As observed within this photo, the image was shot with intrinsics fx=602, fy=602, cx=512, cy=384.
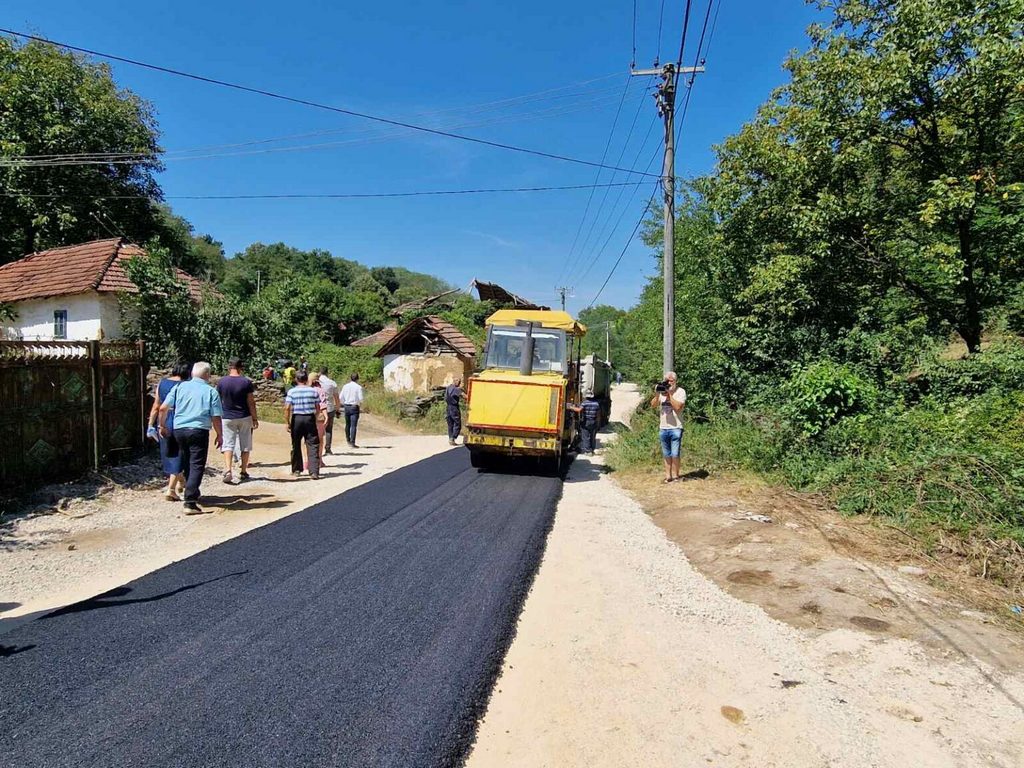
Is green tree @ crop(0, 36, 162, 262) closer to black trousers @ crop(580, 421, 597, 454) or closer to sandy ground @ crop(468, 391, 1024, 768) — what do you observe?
black trousers @ crop(580, 421, 597, 454)

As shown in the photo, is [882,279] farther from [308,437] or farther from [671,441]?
[308,437]

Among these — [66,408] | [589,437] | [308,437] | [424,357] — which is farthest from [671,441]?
[424,357]

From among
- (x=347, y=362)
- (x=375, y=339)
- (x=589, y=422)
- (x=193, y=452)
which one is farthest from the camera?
(x=375, y=339)

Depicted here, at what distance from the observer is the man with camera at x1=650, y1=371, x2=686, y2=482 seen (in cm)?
948

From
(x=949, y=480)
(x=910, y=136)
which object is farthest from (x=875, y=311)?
(x=949, y=480)

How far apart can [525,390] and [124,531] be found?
5.75 m

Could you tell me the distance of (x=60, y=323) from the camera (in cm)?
1755

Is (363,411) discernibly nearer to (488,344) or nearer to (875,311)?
(488,344)

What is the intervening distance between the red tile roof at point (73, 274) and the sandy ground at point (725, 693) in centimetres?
1532

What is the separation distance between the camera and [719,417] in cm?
1234

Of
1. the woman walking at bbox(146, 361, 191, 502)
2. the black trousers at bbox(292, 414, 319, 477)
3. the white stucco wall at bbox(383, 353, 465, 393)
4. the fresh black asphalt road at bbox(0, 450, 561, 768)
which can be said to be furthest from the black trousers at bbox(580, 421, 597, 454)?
the white stucco wall at bbox(383, 353, 465, 393)

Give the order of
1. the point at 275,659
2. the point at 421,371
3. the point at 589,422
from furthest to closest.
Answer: the point at 421,371 → the point at 589,422 → the point at 275,659

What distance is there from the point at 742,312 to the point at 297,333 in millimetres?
12263

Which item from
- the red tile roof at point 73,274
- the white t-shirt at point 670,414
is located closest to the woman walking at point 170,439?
the white t-shirt at point 670,414
